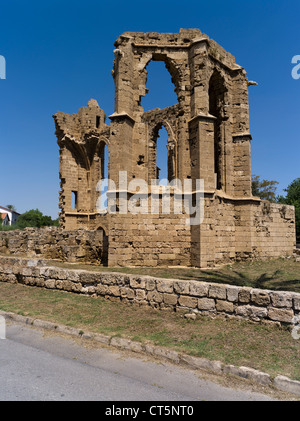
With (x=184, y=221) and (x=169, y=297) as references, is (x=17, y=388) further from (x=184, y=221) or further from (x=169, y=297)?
(x=184, y=221)

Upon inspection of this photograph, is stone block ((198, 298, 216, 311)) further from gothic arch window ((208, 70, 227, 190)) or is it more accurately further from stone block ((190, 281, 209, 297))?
gothic arch window ((208, 70, 227, 190))

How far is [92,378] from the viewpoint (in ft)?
10.5

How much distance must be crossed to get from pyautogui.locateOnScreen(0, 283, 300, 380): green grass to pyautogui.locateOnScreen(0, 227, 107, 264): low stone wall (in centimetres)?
632

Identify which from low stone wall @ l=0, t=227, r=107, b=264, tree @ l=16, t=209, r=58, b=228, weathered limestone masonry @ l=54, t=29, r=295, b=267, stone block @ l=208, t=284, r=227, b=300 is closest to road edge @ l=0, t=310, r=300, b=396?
stone block @ l=208, t=284, r=227, b=300

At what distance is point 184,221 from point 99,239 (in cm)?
440

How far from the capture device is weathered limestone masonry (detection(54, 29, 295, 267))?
39.7 feet

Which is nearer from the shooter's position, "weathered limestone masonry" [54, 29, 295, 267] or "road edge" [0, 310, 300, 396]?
"road edge" [0, 310, 300, 396]

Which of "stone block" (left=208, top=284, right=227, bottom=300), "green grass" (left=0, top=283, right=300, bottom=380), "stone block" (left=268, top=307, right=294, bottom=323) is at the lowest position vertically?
"green grass" (left=0, top=283, right=300, bottom=380)

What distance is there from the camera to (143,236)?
40.0 ft

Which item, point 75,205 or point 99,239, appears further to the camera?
point 75,205

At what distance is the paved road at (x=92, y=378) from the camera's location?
2809 mm

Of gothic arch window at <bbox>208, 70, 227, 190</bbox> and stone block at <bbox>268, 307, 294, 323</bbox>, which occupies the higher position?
gothic arch window at <bbox>208, 70, 227, 190</bbox>
